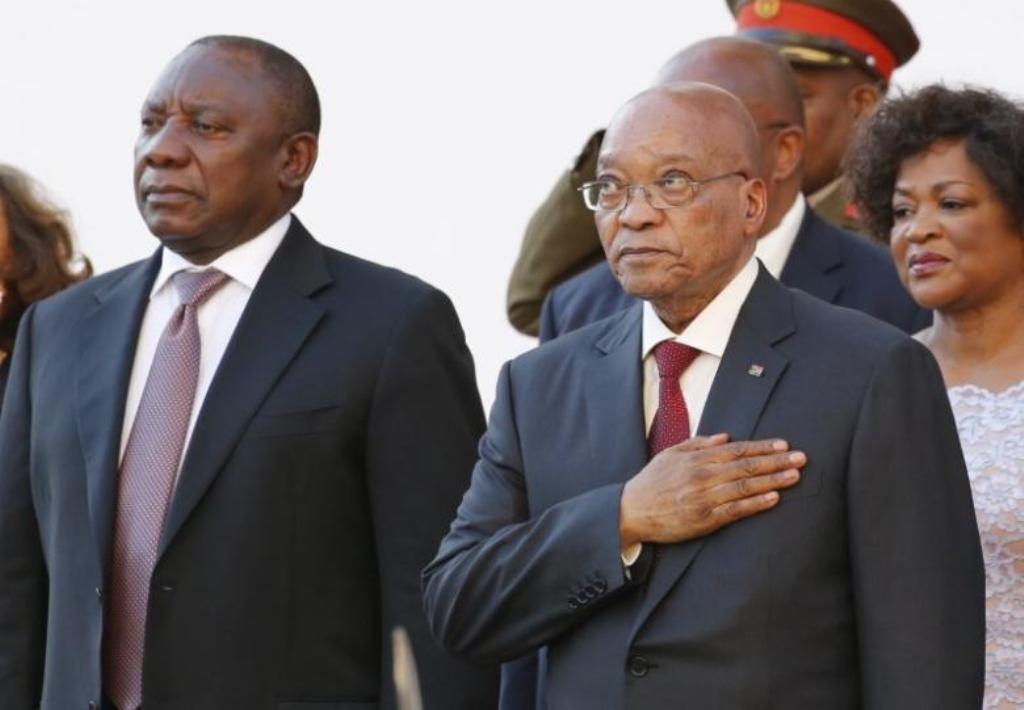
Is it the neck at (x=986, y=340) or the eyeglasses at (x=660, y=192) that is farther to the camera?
the neck at (x=986, y=340)

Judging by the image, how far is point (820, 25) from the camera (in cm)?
630

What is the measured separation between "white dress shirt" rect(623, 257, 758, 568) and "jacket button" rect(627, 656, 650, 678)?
1.30 feet

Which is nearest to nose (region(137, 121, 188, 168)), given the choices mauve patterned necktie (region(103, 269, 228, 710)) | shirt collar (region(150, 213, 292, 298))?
shirt collar (region(150, 213, 292, 298))

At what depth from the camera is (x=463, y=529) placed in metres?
4.16

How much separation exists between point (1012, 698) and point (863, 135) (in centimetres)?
127

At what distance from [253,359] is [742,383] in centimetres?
107

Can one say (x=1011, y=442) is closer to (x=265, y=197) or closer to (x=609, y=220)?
(x=609, y=220)

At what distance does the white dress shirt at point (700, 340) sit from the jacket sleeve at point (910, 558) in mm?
296

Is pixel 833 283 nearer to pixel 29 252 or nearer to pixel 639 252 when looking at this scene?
pixel 639 252

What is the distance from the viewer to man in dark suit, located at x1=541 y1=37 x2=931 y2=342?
5332 mm

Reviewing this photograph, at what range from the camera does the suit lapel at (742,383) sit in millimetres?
3863

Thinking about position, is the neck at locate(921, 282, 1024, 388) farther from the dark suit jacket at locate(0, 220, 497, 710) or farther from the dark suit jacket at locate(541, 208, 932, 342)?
the dark suit jacket at locate(0, 220, 497, 710)

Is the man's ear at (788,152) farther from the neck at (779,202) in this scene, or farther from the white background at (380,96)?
the white background at (380,96)

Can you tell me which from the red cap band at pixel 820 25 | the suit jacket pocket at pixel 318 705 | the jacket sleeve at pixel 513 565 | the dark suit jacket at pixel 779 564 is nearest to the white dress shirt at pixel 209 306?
the suit jacket pocket at pixel 318 705
